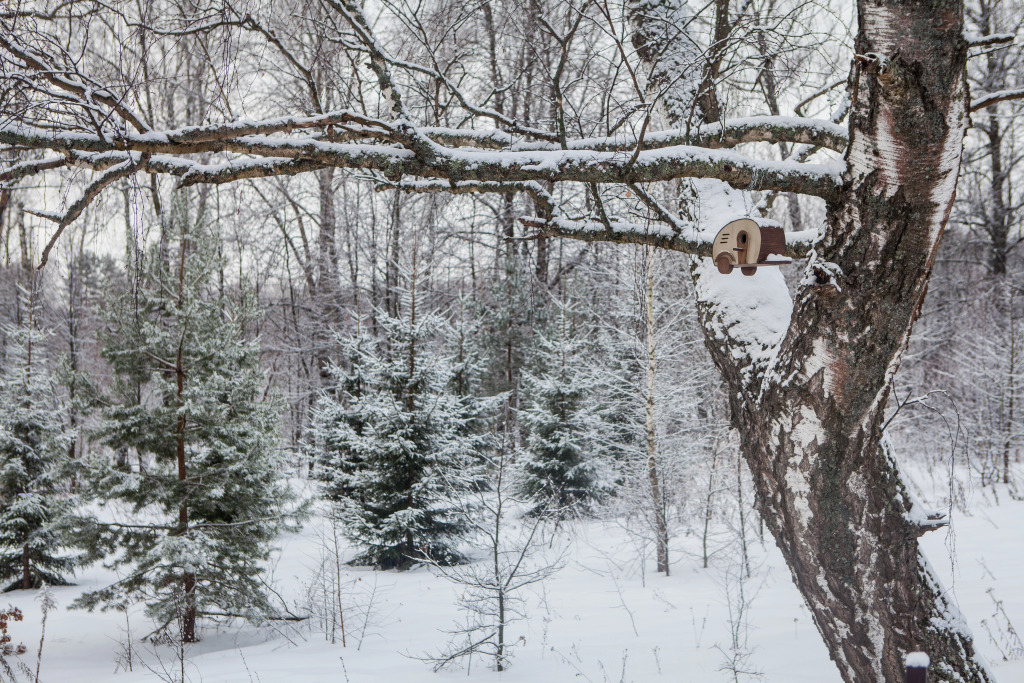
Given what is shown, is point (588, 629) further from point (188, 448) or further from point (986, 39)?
point (986, 39)

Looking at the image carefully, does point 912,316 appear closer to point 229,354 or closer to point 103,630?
point 229,354

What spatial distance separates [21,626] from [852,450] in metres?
9.18

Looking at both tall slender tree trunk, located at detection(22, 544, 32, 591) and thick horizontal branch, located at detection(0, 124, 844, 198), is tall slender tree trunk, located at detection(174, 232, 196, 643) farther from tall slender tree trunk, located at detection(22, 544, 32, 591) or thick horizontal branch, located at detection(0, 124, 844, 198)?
thick horizontal branch, located at detection(0, 124, 844, 198)

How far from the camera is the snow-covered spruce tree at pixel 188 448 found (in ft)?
21.6

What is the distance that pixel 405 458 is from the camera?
29.3 ft

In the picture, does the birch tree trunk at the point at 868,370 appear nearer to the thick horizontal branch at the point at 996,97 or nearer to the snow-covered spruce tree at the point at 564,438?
the thick horizontal branch at the point at 996,97

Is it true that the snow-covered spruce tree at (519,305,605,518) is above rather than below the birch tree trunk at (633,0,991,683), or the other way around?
below

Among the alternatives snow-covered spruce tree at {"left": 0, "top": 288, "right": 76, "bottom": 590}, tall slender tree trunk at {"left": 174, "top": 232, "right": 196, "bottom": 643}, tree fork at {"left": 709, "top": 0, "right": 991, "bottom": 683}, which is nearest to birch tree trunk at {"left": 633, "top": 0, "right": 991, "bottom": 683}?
tree fork at {"left": 709, "top": 0, "right": 991, "bottom": 683}

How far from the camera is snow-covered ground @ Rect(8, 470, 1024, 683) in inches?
197

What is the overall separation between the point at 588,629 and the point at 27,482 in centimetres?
815

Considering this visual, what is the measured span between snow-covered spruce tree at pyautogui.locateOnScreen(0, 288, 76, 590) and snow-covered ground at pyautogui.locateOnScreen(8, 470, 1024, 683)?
0.41 m

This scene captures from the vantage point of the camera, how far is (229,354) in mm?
7117

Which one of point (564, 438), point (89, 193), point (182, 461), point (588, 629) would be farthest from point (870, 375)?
point (564, 438)

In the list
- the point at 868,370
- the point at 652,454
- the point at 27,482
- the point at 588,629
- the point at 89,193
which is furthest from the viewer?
the point at 27,482
